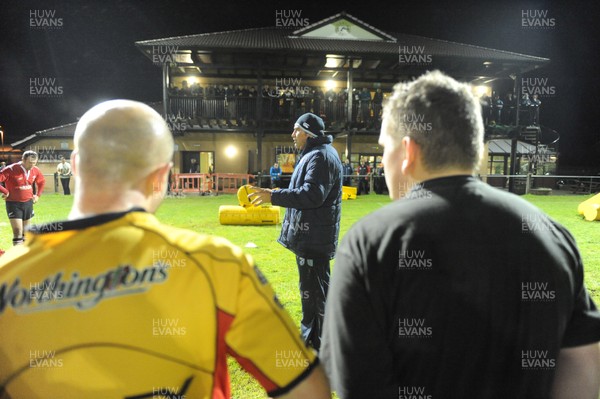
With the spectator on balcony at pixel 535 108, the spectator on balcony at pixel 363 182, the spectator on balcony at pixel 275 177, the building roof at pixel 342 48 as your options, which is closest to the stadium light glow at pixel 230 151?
the building roof at pixel 342 48

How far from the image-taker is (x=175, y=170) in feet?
76.4

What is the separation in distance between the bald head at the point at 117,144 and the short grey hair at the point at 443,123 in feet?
2.85

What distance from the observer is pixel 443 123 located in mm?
1289

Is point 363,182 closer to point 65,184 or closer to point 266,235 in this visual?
point 266,235

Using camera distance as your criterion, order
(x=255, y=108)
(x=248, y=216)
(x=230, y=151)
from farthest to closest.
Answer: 1. (x=230, y=151)
2. (x=255, y=108)
3. (x=248, y=216)

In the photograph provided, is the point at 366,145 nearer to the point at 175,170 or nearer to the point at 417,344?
the point at 175,170

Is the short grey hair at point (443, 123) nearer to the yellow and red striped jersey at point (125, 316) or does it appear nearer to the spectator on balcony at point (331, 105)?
the yellow and red striped jersey at point (125, 316)

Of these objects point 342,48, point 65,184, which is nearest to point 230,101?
point 342,48

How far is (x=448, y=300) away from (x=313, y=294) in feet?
9.39

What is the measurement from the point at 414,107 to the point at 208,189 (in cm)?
2022

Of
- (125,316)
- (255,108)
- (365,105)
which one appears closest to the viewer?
(125,316)

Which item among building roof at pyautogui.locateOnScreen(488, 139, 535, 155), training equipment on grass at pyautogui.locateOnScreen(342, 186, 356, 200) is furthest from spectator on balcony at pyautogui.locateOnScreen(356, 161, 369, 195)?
building roof at pyautogui.locateOnScreen(488, 139, 535, 155)

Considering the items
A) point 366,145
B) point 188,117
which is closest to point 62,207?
point 188,117

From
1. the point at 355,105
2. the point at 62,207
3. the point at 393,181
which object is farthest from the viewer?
the point at 355,105
